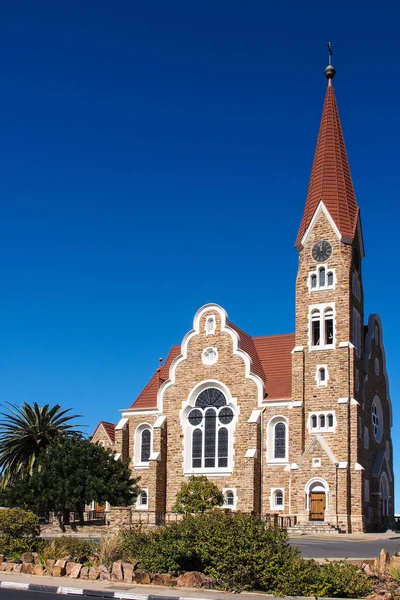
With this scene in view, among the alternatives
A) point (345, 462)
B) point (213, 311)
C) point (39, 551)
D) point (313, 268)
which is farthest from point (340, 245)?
point (39, 551)

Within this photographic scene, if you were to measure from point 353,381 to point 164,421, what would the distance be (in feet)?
41.6

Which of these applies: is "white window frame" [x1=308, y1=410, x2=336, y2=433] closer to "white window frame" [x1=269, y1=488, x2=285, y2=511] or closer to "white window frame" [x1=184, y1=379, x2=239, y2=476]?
"white window frame" [x1=269, y1=488, x2=285, y2=511]

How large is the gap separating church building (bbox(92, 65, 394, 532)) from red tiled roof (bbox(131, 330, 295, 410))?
0.11m

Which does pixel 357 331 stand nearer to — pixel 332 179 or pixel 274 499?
pixel 332 179

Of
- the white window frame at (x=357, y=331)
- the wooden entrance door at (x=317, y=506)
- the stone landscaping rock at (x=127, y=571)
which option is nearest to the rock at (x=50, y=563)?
the stone landscaping rock at (x=127, y=571)

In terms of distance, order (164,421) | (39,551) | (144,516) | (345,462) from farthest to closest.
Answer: (164,421)
(345,462)
(144,516)
(39,551)

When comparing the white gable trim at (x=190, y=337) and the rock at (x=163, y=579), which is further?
the white gable trim at (x=190, y=337)

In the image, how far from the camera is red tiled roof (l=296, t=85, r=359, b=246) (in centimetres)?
4853

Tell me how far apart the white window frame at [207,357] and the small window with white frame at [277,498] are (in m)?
9.08

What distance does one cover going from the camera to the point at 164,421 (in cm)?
4938

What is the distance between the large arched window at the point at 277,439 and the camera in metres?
45.5

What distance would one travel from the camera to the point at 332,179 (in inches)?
1986

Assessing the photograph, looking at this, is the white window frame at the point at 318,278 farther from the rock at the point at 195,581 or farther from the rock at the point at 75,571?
the rock at the point at 195,581

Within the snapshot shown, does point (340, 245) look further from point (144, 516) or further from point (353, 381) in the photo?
point (144, 516)
